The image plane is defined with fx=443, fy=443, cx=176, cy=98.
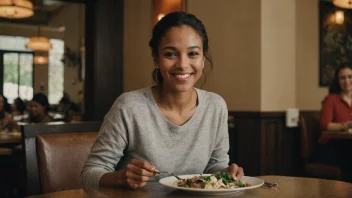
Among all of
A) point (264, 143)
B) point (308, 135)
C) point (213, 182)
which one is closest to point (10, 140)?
point (264, 143)

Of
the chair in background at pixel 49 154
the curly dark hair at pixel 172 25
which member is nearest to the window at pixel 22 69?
the chair in background at pixel 49 154

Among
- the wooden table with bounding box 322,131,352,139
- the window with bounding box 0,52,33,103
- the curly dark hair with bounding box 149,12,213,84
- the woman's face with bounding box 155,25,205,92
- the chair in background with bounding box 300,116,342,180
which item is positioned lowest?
the chair in background with bounding box 300,116,342,180

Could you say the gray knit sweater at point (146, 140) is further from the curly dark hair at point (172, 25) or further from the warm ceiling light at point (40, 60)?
the warm ceiling light at point (40, 60)

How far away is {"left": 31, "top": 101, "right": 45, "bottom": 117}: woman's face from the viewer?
5.44m

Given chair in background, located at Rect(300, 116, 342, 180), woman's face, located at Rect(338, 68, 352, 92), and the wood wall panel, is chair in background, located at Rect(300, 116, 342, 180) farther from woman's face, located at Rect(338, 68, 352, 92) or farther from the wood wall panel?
woman's face, located at Rect(338, 68, 352, 92)

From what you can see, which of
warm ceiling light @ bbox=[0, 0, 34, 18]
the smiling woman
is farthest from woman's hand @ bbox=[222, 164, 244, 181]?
warm ceiling light @ bbox=[0, 0, 34, 18]

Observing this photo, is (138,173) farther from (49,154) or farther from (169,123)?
(49,154)

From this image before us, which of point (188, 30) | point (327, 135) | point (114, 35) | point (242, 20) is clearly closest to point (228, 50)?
point (242, 20)

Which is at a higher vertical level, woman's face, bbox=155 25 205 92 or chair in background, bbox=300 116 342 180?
woman's face, bbox=155 25 205 92

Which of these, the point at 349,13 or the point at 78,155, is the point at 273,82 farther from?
the point at 78,155

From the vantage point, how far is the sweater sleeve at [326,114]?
4.11 metres

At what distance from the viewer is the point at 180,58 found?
1542 mm

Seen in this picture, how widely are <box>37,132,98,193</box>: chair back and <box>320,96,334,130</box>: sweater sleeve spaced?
288 centimetres

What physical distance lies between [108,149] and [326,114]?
3.14 metres
